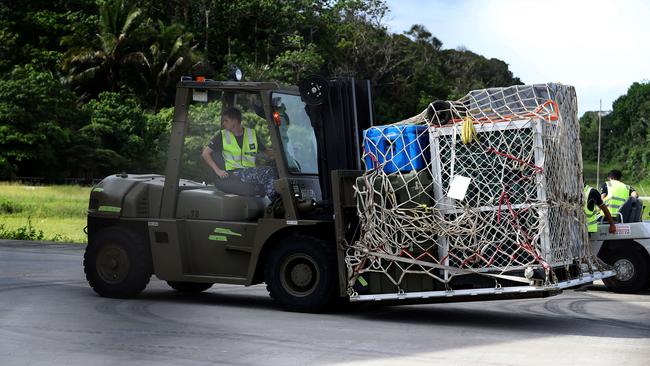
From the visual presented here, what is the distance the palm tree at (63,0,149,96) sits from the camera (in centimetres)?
6016

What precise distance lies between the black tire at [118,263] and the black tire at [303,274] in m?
1.72

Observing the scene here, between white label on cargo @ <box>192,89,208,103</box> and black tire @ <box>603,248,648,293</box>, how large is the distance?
692 cm

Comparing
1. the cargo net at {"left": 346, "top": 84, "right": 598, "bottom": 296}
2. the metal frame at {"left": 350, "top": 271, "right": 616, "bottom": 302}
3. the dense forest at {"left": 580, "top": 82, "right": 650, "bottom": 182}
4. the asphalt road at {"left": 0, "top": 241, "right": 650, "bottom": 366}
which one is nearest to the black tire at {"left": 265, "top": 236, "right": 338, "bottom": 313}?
the asphalt road at {"left": 0, "top": 241, "right": 650, "bottom": 366}

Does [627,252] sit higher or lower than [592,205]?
lower

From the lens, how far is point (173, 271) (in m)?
11.8

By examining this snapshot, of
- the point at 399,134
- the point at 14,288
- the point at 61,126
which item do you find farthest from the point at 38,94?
the point at 399,134

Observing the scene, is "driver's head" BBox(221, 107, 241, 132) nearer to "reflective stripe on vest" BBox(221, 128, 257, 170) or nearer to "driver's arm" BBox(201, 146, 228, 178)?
"reflective stripe on vest" BBox(221, 128, 257, 170)

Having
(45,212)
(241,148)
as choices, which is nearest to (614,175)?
(241,148)

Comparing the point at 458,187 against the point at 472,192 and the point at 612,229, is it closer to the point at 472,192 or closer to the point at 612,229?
the point at 472,192

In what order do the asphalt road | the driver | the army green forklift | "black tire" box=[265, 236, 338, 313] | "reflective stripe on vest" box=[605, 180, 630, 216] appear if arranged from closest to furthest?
the asphalt road → "black tire" box=[265, 236, 338, 313] → the army green forklift → the driver → "reflective stripe on vest" box=[605, 180, 630, 216]

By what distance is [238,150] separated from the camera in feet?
Result: 38.0

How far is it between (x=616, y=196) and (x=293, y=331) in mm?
7824

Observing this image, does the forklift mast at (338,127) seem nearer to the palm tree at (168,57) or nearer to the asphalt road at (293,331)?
the asphalt road at (293,331)

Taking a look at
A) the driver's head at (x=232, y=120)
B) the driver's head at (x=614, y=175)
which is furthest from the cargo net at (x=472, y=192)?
the driver's head at (x=614, y=175)
